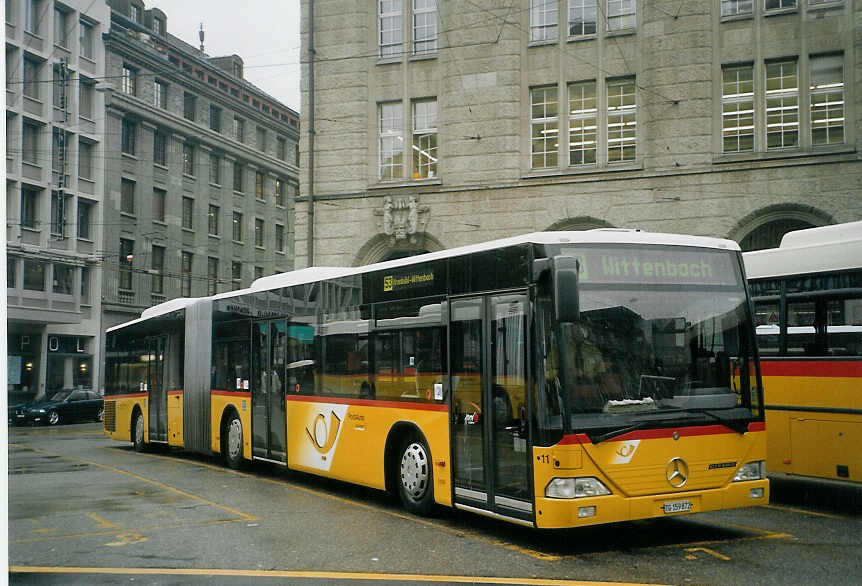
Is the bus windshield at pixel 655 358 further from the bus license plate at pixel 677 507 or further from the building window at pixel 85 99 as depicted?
the building window at pixel 85 99

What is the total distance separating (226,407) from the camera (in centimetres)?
1736

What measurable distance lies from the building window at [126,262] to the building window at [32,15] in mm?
11937

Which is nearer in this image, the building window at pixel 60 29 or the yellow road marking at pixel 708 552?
the yellow road marking at pixel 708 552

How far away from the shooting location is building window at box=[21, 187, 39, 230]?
45500 millimetres

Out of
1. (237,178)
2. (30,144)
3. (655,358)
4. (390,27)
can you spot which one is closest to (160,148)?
(237,178)

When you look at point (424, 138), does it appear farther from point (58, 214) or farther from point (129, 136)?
point (129, 136)

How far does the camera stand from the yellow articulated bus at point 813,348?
35.9 ft

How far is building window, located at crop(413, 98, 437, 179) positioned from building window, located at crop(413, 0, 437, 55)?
4.92 feet

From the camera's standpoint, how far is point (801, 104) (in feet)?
80.9

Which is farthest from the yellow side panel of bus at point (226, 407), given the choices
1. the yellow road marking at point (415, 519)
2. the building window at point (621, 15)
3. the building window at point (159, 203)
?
the building window at point (159, 203)

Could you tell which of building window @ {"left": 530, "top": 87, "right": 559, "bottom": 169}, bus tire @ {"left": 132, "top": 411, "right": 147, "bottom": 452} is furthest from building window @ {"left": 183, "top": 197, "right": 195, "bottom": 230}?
bus tire @ {"left": 132, "top": 411, "right": 147, "bottom": 452}

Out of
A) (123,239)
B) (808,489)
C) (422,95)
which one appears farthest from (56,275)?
(808,489)

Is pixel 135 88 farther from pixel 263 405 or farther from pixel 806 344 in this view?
pixel 806 344

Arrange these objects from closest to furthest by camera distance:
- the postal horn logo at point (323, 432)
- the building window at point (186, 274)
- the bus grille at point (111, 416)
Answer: the postal horn logo at point (323, 432), the bus grille at point (111, 416), the building window at point (186, 274)
